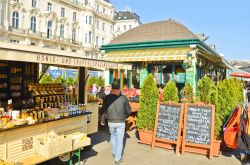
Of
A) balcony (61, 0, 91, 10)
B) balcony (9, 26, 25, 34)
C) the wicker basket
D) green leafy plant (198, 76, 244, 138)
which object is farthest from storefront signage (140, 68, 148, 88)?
balcony (61, 0, 91, 10)

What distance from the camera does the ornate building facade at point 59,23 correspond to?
40569 millimetres

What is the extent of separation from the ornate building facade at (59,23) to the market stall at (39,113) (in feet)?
88.9

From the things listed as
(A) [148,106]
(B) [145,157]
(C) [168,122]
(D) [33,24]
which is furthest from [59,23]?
(B) [145,157]

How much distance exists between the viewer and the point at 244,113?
23.0 ft

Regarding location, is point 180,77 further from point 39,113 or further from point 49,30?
point 49,30

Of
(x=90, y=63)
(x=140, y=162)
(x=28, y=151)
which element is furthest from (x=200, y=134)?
(x=28, y=151)

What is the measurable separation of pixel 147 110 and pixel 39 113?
3478 millimetres

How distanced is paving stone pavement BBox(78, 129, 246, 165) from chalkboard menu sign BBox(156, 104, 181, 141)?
45cm

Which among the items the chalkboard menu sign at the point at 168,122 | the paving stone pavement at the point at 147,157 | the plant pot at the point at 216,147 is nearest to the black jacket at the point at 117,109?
the paving stone pavement at the point at 147,157

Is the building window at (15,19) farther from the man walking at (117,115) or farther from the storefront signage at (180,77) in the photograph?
the man walking at (117,115)

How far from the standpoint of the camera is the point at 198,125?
22.6 feet

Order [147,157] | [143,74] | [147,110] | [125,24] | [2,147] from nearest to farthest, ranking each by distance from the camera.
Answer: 1. [2,147]
2. [147,157]
3. [147,110]
4. [143,74]
5. [125,24]

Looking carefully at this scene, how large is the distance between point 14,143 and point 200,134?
467 cm

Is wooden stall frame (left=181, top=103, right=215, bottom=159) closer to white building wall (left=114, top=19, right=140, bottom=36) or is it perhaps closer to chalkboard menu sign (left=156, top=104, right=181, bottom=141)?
chalkboard menu sign (left=156, top=104, right=181, bottom=141)
